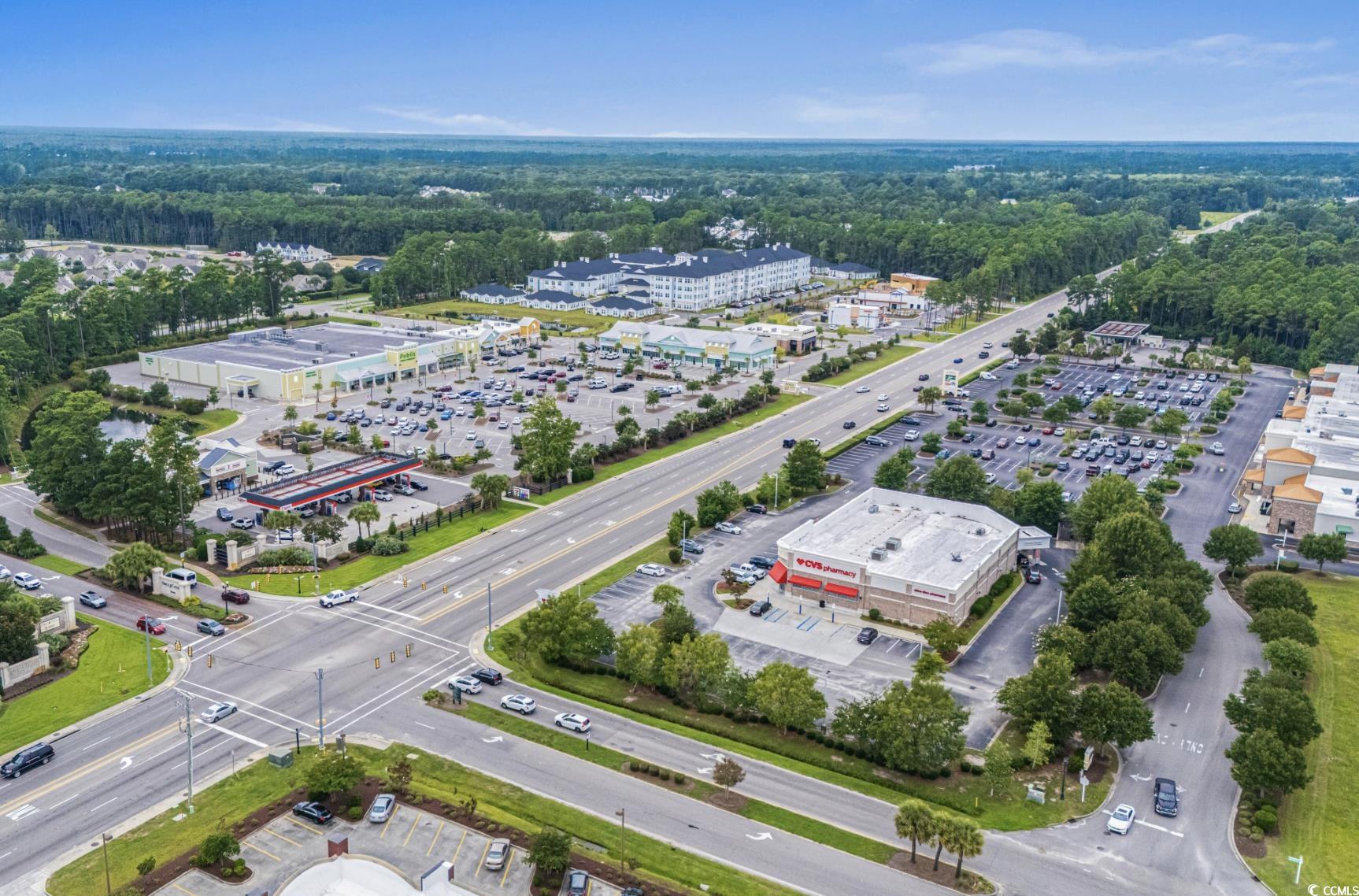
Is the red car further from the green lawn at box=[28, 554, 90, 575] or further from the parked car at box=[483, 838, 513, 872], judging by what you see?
the parked car at box=[483, 838, 513, 872]

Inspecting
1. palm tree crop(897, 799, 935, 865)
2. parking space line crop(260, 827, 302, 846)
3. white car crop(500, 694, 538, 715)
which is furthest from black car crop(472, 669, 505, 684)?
palm tree crop(897, 799, 935, 865)

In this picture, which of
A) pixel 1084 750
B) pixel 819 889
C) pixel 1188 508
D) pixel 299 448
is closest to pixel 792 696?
pixel 819 889

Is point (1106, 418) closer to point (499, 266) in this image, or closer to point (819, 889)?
point (819, 889)

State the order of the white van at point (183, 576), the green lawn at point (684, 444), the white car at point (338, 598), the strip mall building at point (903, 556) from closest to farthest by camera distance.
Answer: the strip mall building at point (903, 556)
the white car at point (338, 598)
the white van at point (183, 576)
the green lawn at point (684, 444)

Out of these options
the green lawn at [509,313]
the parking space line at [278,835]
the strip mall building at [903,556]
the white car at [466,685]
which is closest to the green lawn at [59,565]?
the white car at [466,685]

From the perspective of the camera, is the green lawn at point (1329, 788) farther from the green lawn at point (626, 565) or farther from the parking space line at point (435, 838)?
the green lawn at point (626, 565)

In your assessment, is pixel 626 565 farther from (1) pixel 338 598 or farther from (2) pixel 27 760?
(2) pixel 27 760
